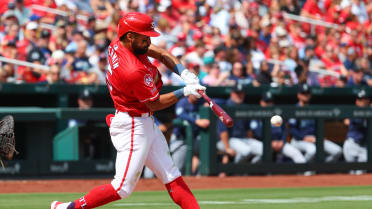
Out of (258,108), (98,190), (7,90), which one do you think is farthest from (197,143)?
(98,190)

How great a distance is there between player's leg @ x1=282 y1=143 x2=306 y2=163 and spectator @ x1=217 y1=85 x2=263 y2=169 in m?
0.48

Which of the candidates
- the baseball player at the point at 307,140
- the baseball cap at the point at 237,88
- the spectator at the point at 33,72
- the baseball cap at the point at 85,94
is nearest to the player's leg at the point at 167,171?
the baseball cap at the point at 85,94

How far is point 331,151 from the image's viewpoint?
13.7 m

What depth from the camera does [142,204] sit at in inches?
341

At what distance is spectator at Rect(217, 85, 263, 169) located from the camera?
12.8 m

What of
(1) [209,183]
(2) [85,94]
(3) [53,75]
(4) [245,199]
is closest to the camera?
(4) [245,199]

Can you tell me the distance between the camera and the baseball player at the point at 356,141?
45.1ft

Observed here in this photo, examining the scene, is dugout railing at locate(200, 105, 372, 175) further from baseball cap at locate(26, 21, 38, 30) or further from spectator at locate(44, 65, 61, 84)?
baseball cap at locate(26, 21, 38, 30)

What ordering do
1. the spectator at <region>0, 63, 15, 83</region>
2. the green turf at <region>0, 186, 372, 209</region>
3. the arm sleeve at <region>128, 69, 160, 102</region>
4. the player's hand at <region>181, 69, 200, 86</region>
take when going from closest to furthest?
the arm sleeve at <region>128, 69, 160, 102</region>
the player's hand at <region>181, 69, 200, 86</region>
the green turf at <region>0, 186, 372, 209</region>
the spectator at <region>0, 63, 15, 83</region>

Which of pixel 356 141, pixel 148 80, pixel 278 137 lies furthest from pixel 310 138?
pixel 148 80

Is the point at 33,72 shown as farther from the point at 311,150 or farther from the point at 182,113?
the point at 311,150

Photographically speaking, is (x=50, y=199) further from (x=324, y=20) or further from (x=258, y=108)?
(x=324, y=20)

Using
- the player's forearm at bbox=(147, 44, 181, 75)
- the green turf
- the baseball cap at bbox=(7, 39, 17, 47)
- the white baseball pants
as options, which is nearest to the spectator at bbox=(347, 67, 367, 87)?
the green turf

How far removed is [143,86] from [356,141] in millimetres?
8687
